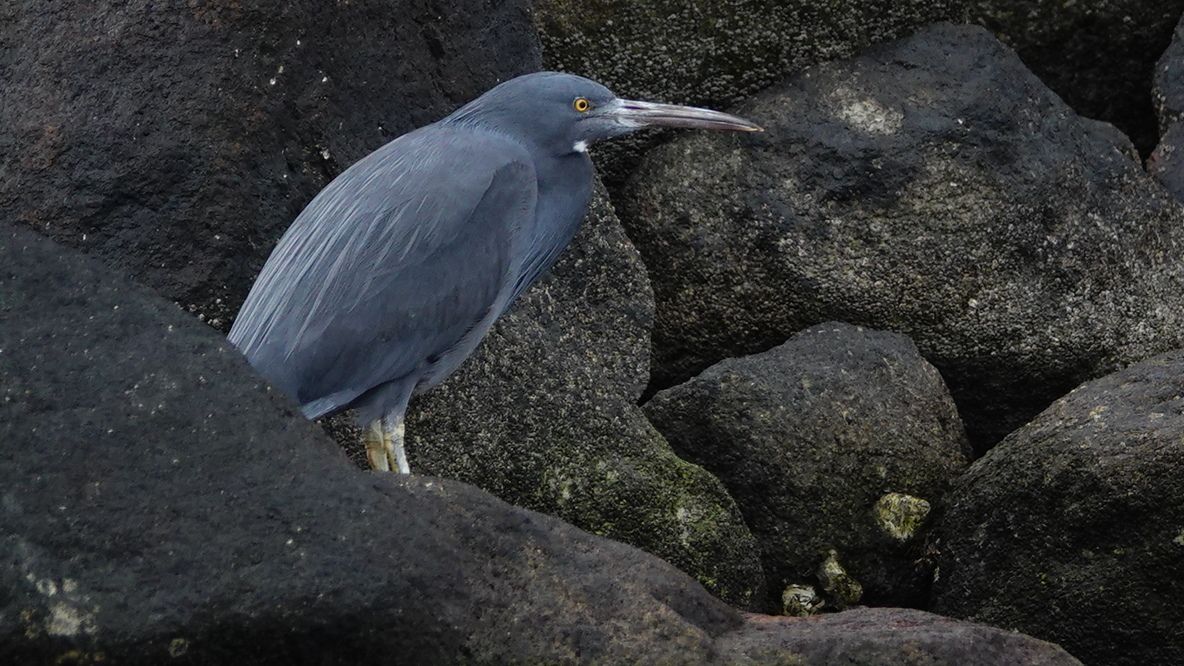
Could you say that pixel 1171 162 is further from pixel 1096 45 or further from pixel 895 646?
pixel 895 646

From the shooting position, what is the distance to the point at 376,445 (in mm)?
4828

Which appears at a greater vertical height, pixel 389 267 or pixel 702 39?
pixel 389 267

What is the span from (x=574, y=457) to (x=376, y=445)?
2.03ft

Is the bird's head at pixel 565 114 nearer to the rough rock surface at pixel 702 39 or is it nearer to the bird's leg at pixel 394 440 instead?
the bird's leg at pixel 394 440

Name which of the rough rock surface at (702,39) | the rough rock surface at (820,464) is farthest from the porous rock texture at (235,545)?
the rough rock surface at (702,39)

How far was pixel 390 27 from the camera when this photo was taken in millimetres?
5254

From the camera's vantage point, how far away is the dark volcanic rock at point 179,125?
15.5ft

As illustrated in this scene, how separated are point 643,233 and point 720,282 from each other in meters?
0.34

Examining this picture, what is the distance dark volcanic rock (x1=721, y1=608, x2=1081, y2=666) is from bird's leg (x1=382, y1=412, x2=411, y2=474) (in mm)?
1538

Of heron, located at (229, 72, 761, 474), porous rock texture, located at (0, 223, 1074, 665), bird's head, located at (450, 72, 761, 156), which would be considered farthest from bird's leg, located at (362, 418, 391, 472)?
porous rock texture, located at (0, 223, 1074, 665)

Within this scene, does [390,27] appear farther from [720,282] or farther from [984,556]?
[984,556]

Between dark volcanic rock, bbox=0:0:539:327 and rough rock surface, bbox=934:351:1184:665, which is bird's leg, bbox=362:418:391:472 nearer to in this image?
dark volcanic rock, bbox=0:0:539:327

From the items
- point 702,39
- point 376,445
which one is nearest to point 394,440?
point 376,445

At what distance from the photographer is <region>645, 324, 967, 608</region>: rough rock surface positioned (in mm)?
5301
